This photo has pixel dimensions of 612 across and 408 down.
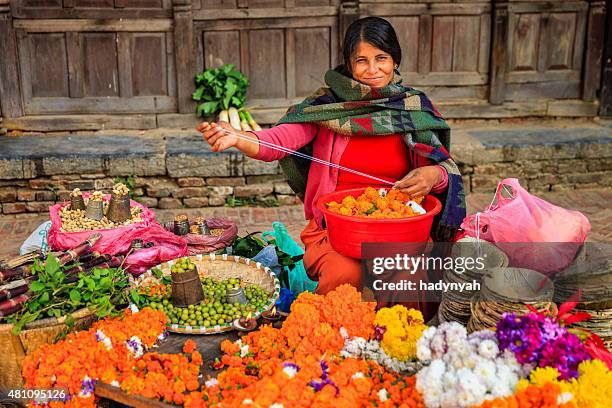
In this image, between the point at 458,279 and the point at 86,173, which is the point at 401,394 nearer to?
the point at 458,279

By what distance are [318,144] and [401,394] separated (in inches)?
62.6

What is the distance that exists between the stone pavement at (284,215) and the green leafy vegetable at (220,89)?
1196 mm

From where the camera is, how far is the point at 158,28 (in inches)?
273

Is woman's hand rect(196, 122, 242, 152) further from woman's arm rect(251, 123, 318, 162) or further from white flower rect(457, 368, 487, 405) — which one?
white flower rect(457, 368, 487, 405)

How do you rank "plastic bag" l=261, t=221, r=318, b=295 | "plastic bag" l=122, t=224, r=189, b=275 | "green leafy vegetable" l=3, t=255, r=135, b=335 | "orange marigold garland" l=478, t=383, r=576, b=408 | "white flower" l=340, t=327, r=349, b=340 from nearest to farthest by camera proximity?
"orange marigold garland" l=478, t=383, r=576, b=408 → "white flower" l=340, t=327, r=349, b=340 → "green leafy vegetable" l=3, t=255, r=135, b=335 → "plastic bag" l=122, t=224, r=189, b=275 → "plastic bag" l=261, t=221, r=318, b=295

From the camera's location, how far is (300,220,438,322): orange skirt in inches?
124

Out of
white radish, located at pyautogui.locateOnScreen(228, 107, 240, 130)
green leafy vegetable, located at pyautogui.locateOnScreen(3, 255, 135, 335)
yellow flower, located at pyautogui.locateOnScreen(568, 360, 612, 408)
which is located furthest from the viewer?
white radish, located at pyautogui.locateOnScreen(228, 107, 240, 130)

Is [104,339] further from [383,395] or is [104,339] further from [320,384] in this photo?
[383,395]

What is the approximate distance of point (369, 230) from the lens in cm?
290

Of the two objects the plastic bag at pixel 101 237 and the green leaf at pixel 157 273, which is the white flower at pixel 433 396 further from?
the plastic bag at pixel 101 237

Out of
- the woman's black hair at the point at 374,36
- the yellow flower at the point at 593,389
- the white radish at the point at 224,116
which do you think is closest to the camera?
the yellow flower at the point at 593,389

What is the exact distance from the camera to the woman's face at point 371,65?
3197 millimetres

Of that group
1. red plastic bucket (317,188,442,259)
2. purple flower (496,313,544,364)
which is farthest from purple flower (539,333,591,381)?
red plastic bucket (317,188,442,259)

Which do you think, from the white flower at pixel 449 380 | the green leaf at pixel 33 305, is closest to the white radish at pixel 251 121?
the green leaf at pixel 33 305
